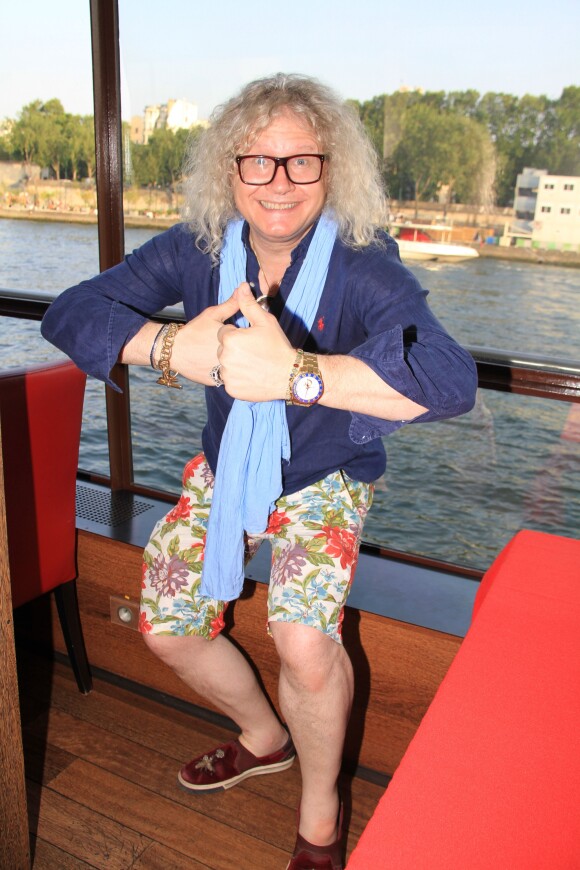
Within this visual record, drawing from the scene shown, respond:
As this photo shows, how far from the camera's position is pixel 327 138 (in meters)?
1.38

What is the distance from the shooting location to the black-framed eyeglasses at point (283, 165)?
4.45 ft

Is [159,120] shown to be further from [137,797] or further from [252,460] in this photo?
[137,797]

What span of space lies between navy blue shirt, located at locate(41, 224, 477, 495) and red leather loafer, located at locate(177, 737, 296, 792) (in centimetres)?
66

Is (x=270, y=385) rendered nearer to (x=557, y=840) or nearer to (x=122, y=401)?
(x=557, y=840)

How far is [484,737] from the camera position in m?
0.80

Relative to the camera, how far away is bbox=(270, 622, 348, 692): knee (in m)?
1.31

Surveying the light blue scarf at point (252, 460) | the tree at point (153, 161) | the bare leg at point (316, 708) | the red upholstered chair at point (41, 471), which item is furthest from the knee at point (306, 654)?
the tree at point (153, 161)

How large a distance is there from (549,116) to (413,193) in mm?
11027

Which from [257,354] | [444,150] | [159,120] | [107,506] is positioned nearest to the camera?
[257,354]

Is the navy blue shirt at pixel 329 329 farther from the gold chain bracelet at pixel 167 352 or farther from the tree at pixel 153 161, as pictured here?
the tree at pixel 153 161

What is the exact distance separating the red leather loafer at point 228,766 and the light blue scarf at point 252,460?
0.47m

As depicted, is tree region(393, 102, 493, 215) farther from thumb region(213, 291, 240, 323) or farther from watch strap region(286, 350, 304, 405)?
watch strap region(286, 350, 304, 405)

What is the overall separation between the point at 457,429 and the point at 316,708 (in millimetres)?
14417

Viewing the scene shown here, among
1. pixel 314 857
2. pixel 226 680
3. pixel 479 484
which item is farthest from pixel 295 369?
pixel 479 484
